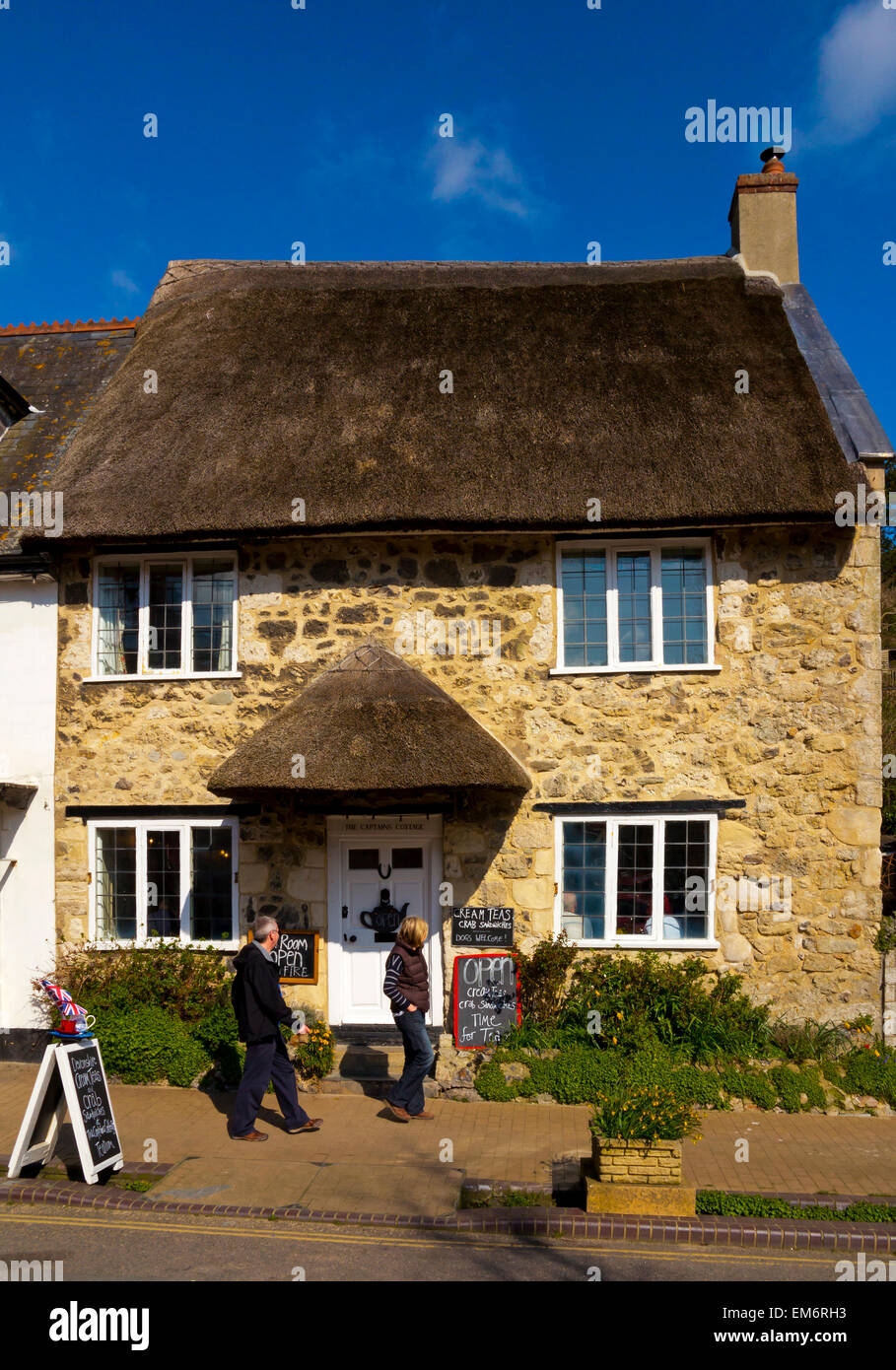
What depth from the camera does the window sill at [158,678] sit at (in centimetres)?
1122

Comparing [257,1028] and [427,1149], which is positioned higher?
[257,1028]

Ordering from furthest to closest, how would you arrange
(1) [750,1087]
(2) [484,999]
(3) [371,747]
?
(2) [484,999] → (1) [750,1087] → (3) [371,747]

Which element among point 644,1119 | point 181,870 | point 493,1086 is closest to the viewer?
point 644,1119

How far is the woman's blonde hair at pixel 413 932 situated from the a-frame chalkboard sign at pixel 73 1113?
2.72 metres

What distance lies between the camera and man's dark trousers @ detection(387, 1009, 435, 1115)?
903 cm

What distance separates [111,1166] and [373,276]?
11129 millimetres

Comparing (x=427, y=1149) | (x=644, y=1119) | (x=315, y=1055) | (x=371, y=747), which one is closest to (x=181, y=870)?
(x=315, y=1055)

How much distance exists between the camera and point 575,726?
10.9m

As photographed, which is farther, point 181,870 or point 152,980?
point 181,870

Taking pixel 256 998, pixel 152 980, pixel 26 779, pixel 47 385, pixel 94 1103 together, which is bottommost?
pixel 94 1103

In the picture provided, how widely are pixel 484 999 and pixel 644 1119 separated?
3.51 metres

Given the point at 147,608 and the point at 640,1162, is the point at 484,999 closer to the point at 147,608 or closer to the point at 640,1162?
the point at 640,1162

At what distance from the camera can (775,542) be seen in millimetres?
10922

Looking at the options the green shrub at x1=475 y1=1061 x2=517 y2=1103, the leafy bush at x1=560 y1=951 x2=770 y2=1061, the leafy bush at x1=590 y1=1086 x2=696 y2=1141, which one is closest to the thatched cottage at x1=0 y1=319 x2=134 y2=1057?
the green shrub at x1=475 y1=1061 x2=517 y2=1103
